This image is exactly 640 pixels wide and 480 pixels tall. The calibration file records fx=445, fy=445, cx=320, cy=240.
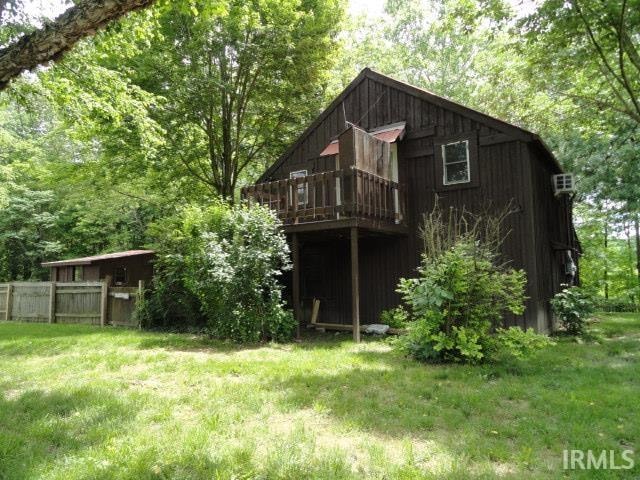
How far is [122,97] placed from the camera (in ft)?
33.6

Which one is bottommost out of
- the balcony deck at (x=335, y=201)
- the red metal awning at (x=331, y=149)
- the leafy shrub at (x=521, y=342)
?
the leafy shrub at (x=521, y=342)

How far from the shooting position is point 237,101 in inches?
684

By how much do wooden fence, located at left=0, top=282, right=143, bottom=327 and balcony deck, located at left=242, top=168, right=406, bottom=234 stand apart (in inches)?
204

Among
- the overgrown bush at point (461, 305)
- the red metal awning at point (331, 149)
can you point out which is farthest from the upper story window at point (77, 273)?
the overgrown bush at point (461, 305)

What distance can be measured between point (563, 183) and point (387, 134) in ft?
17.7

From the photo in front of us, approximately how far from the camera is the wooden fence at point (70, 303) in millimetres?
13938

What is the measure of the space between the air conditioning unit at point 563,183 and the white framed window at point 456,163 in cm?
346

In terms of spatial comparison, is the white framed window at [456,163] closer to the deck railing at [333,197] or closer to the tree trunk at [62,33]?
the deck railing at [333,197]

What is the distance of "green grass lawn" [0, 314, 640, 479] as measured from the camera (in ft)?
11.6

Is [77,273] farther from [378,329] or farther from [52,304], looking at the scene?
[378,329]

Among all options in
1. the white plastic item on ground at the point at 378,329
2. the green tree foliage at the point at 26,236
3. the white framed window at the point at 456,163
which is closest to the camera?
the white framed window at the point at 456,163

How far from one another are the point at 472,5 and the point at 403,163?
13.1 ft

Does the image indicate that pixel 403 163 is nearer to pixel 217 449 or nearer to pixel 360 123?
pixel 360 123

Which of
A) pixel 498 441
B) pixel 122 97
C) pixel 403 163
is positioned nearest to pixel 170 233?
pixel 122 97
